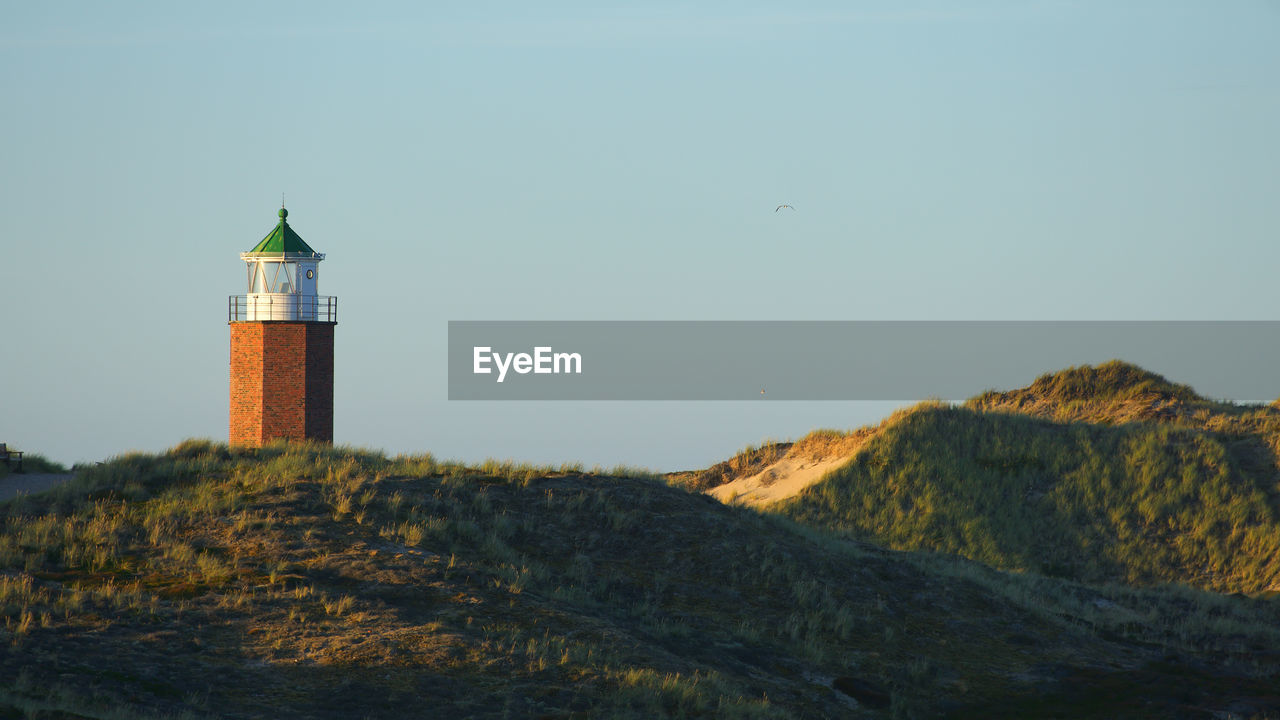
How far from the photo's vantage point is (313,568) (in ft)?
66.9

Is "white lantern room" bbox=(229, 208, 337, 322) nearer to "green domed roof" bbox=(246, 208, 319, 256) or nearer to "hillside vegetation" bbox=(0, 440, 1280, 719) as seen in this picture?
"green domed roof" bbox=(246, 208, 319, 256)

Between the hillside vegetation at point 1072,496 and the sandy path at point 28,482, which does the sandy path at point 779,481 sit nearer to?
the hillside vegetation at point 1072,496

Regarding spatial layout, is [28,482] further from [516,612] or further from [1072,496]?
[1072,496]

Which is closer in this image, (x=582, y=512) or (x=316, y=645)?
(x=316, y=645)

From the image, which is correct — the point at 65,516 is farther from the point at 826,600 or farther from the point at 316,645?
the point at 826,600

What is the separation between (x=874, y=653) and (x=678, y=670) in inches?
190

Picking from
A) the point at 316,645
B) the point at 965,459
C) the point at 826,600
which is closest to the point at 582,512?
the point at 826,600

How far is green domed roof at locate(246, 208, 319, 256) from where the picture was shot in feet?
143

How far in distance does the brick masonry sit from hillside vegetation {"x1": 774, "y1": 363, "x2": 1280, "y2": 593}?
651 inches

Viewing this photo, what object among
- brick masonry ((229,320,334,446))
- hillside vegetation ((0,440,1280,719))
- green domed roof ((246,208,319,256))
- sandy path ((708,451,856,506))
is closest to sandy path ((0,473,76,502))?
hillside vegetation ((0,440,1280,719))

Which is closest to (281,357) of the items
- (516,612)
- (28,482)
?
(28,482)

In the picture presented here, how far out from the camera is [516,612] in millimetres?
19062

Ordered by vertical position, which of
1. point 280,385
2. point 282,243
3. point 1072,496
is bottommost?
point 1072,496

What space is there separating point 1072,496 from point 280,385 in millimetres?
27169
